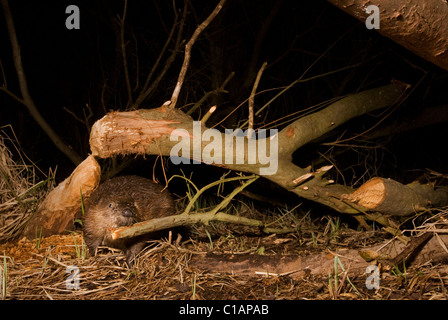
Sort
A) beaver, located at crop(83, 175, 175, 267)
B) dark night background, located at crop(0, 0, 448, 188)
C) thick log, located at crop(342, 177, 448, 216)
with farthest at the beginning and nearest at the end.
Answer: dark night background, located at crop(0, 0, 448, 188), beaver, located at crop(83, 175, 175, 267), thick log, located at crop(342, 177, 448, 216)

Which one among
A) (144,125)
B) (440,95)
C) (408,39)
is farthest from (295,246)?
(440,95)

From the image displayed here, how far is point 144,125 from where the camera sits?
8.57 feet

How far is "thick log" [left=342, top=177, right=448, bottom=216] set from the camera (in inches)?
95.6

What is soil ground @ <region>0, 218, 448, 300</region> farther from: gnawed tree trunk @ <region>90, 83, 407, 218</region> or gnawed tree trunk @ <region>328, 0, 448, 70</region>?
gnawed tree trunk @ <region>328, 0, 448, 70</region>

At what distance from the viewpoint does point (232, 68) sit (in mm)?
4395

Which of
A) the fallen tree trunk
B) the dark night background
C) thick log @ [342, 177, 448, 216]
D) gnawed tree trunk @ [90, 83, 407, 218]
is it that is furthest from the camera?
the dark night background

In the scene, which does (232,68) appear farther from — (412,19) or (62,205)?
(412,19)

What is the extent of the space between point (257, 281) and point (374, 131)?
2.02 metres

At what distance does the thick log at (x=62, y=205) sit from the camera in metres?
3.10

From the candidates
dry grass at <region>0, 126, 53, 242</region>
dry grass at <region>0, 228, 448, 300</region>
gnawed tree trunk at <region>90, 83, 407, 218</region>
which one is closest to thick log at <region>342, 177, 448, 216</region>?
gnawed tree trunk at <region>90, 83, 407, 218</region>

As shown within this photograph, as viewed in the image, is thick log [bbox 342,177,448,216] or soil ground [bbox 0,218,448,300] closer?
soil ground [bbox 0,218,448,300]

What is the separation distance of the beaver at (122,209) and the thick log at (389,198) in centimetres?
148

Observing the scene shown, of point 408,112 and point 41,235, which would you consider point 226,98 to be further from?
point 41,235

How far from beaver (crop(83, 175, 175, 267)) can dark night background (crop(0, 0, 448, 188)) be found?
905 millimetres
